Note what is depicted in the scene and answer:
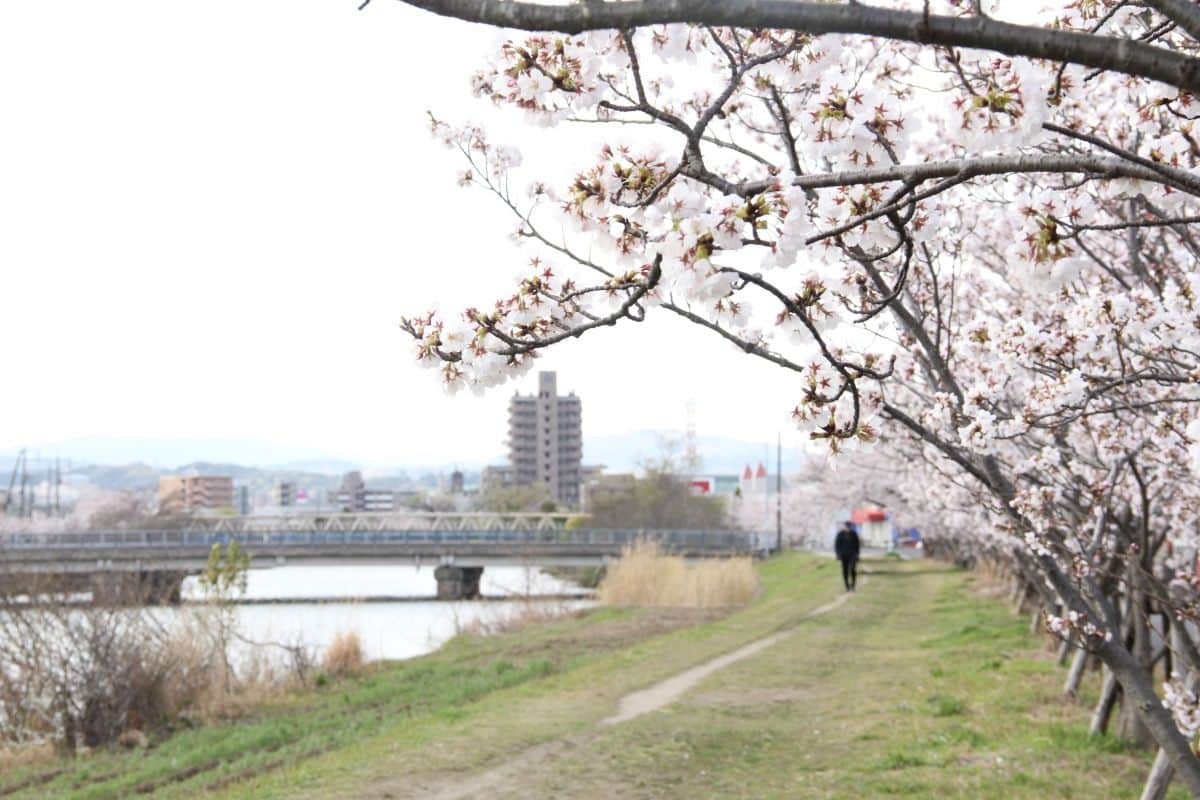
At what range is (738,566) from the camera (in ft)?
95.1

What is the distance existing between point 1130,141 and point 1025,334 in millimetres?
1641

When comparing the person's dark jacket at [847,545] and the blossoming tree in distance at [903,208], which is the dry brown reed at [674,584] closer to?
the person's dark jacket at [847,545]

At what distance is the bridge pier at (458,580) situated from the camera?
4994cm

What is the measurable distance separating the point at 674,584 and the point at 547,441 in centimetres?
13129

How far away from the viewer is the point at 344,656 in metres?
19.8

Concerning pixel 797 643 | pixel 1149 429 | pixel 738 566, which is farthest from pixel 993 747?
pixel 738 566

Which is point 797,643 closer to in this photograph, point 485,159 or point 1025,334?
point 1025,334

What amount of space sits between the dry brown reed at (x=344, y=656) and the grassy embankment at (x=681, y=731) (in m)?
0.46

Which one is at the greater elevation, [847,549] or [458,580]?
[847,549]

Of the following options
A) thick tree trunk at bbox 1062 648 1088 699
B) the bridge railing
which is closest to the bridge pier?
the bridge railing

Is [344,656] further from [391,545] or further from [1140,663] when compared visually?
[391,545]

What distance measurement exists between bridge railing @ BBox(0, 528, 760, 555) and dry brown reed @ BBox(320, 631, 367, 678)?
91.3 feet

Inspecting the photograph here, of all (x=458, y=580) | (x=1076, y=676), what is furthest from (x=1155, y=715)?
(x=458, y=580)

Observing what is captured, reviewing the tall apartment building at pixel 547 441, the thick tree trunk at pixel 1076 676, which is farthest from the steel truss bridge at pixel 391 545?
the tall apartment building at pixel 547 441
